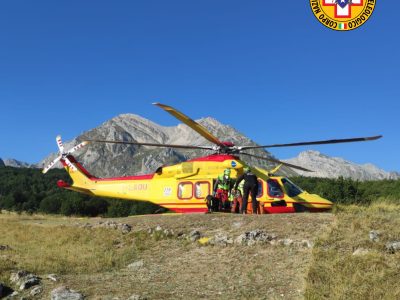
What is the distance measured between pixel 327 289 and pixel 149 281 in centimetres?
394

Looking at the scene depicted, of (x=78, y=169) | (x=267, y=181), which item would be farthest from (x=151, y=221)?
(x=78, y=169)

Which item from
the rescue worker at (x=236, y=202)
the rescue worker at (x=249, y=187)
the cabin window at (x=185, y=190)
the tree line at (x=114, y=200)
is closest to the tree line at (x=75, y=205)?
the tree line at (x=114, y=200)

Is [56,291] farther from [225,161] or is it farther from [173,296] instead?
[225,161]

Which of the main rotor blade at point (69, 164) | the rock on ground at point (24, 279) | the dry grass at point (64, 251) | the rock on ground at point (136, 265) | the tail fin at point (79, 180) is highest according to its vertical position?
the main rotor blade at point (69, 164)

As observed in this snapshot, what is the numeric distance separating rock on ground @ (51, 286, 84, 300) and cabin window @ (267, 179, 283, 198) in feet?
38.8

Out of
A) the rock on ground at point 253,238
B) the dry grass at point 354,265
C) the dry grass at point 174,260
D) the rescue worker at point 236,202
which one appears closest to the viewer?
the dry grass at point 354,265

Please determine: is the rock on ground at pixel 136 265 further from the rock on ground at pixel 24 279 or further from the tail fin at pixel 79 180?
the tail fin at pixel 79 180

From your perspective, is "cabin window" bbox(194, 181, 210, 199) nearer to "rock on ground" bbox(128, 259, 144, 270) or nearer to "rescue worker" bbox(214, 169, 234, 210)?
"rescue worker" bbox(214, 169, 234, 210)

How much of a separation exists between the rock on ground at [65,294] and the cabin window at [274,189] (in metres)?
11.8

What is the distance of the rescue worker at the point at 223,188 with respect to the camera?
18.1m

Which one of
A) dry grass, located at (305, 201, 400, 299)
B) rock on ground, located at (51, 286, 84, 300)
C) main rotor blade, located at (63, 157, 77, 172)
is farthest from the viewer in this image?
main rotor blade, located at (63, 157, 77, 172)

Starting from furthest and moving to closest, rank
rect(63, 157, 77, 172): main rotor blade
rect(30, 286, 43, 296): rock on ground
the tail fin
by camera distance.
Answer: rect(63, 157, 77, 172): main rotor blade
the tail fin
rect(30, 286, 43, 296): rock on ground

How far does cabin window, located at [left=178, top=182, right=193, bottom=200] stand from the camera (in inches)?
797

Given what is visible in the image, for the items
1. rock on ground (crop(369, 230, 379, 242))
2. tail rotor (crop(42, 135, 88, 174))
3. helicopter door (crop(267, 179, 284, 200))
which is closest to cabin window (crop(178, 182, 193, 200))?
helicopter door (crop(267, 179, 284, 200))
